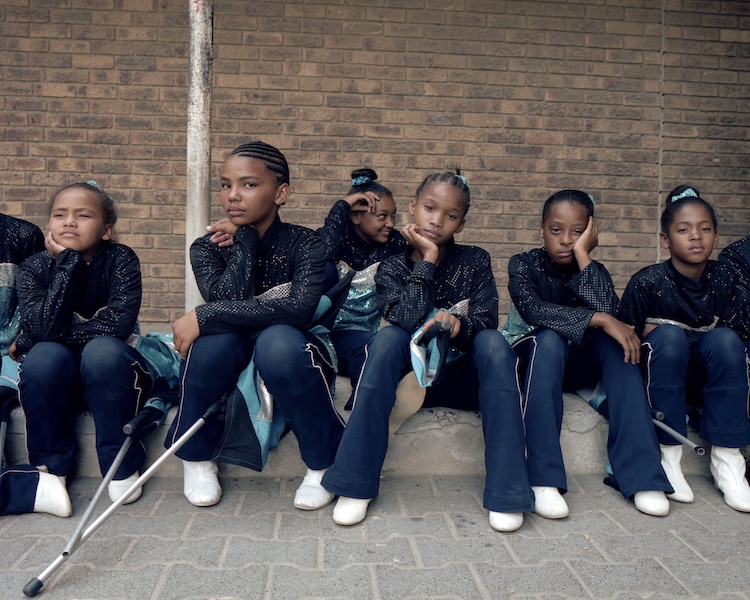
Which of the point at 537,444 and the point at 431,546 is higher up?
the point at 537,444

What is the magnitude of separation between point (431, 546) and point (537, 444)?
24.7 inches

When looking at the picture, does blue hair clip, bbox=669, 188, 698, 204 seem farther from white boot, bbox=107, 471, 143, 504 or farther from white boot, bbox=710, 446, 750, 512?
white boot, bbox=107, 471, 143, 504

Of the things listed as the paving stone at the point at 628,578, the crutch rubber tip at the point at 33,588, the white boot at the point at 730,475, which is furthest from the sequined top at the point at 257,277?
the white boot at the point at 730,475

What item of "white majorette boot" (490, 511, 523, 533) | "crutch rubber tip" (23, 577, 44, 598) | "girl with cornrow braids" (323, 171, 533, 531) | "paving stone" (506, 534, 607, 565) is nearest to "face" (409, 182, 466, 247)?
"girl with cornrow braids" (323, 171, 533, 531)

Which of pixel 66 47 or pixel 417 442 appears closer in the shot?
pixel 417 442

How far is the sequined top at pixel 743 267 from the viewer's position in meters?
3.00

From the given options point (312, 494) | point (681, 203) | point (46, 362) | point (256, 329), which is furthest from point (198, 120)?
point (681, 203)

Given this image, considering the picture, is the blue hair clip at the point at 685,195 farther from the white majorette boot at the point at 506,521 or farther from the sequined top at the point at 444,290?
the white majorette boot at the point at 506,521

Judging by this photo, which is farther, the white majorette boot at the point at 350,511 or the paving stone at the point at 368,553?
the white majorette boot at the point at 350,511

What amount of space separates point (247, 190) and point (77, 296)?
0.82 metres

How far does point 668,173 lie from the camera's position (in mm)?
5512

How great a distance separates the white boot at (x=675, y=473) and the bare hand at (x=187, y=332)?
6.32ft

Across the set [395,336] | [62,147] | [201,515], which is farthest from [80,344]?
[62,147]

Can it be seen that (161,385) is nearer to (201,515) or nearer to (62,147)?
(201,515)
